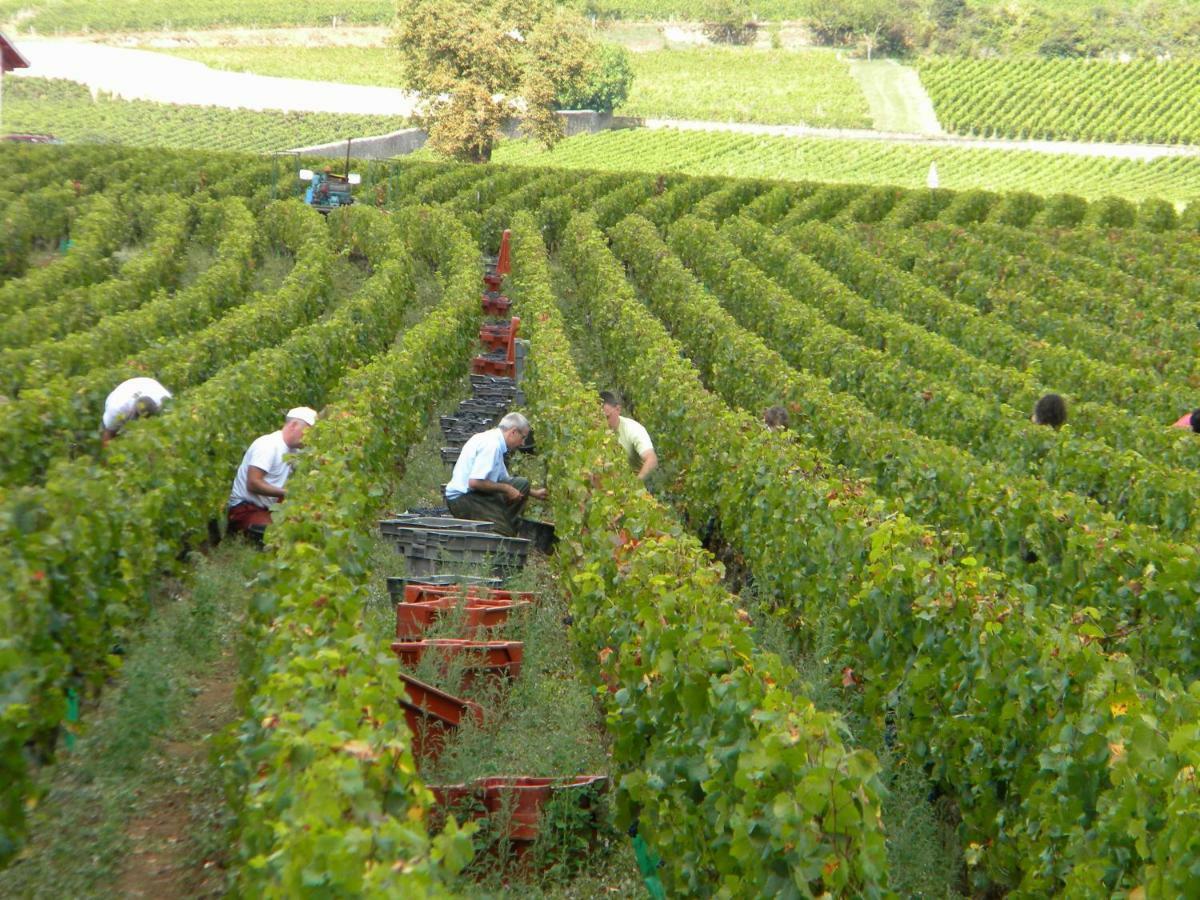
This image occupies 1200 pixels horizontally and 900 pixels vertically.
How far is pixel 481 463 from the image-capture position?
11.5 metres

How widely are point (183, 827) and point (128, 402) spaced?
16.5 feet

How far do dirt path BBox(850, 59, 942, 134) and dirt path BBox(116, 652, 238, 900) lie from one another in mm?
79754

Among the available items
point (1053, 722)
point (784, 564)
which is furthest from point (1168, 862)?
point (784, 564)

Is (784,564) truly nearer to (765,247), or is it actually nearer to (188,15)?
(765,247)

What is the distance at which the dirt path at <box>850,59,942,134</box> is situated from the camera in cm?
8744

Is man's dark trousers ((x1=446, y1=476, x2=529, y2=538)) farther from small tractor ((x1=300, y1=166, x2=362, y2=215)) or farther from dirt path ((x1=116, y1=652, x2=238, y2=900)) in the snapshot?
small tractor ((x1=300, y1=166, x2=362, y2=215))

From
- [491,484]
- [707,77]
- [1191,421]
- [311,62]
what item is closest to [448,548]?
[491,484]

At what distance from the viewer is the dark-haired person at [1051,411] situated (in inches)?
532

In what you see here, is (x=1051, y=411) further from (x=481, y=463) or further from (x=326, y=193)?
(x=326, y=193)

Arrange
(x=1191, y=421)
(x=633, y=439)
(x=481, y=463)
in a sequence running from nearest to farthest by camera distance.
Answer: (x=481, y=463)
(x=633, y=439)
(x=1191, y=421)

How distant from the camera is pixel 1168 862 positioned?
5570mm

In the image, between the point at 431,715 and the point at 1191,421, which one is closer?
the point at 431,715

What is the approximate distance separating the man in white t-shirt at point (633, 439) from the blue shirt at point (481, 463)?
105 cm

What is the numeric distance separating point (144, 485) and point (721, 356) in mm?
9497
